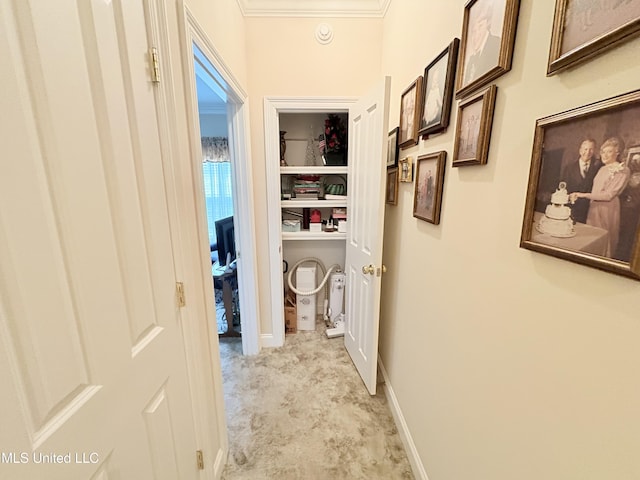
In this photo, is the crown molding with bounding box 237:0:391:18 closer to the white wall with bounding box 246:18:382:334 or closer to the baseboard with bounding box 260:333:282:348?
the white wall with bounding box 246:18:382:334

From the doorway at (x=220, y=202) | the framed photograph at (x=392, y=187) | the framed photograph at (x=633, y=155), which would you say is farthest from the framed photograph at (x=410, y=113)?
the doorway at (x=220, y=202)

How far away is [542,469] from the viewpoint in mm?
640

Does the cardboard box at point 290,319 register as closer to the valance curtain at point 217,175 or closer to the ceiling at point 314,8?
the valance curtain at point 217,175

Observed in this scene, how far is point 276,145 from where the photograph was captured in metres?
2.11

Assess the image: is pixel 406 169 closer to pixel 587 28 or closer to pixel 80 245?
pixel 587 28

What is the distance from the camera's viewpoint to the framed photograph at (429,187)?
3.64 ft

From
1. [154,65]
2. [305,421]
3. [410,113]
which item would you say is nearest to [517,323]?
[410,113]

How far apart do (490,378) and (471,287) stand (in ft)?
0.95

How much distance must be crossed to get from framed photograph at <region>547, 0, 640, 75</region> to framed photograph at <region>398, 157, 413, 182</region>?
34.6 inches

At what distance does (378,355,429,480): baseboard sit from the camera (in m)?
1.29

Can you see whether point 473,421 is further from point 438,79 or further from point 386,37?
point 386,37

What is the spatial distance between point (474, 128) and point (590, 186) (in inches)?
17.7

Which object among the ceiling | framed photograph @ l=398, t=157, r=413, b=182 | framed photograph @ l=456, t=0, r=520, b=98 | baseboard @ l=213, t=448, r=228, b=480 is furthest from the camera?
the ceiling

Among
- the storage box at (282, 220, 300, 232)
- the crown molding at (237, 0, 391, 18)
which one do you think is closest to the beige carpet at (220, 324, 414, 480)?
the storage box at (282, 220, 300, 232)
